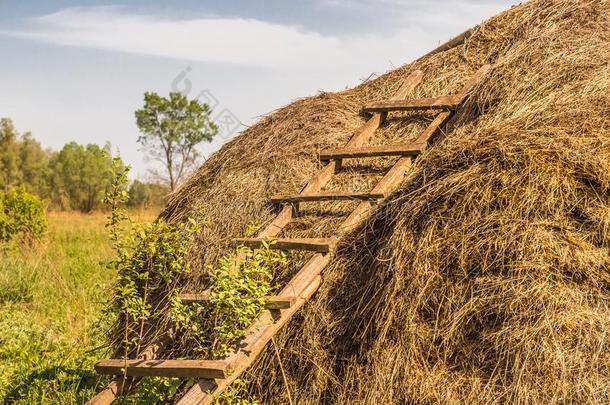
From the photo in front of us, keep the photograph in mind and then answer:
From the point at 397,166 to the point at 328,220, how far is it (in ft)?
2.46

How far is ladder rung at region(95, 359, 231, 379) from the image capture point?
4887 millimetres

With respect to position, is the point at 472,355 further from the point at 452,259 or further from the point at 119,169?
the point at 119,169

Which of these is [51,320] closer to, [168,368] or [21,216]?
[168,368]

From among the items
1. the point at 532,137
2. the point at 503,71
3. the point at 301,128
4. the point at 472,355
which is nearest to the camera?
the point at 472,355

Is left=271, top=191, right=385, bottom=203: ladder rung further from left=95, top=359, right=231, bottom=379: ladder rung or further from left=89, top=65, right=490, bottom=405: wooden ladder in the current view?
left=95, top=359, right=231, bottom=379: ladder rung

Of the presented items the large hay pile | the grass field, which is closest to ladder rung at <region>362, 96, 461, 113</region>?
the large hay pile

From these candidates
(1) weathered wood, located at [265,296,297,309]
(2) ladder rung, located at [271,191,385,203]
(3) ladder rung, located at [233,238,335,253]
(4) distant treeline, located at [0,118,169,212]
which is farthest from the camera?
(4) distant treeline, located at [0,118,169,212]

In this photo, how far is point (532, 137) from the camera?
5293 mm

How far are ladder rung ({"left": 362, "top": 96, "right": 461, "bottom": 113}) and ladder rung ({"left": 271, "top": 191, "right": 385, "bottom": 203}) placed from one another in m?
1.41

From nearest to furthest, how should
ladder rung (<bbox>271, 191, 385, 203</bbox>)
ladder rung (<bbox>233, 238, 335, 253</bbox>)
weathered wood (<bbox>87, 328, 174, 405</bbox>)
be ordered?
weathered wood (<bbox>87, 328, 174, 405</bbox>) < ladder rung (<bbox>233, 238, 335, 253</bbox>) < ladder rung (<bbox>271, 191, 385, 203</bbox>)

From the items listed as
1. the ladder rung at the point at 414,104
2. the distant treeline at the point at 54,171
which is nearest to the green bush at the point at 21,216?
the ladder rung at the point at 414,104

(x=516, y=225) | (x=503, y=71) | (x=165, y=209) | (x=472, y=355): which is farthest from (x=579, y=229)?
(x=165, y=209)

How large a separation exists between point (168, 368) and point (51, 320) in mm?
5723

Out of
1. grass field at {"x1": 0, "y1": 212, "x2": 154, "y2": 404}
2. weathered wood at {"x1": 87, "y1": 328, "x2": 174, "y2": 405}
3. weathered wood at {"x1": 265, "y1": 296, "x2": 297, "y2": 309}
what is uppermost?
weathered wood at {"x1": 265, "y1": 296, "x2": 297, "y2": 309}
